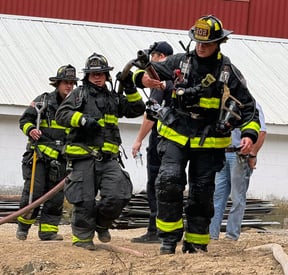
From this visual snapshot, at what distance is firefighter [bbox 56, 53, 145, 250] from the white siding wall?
26.7 feet

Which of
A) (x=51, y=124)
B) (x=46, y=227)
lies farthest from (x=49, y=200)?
(x=51, y=124)

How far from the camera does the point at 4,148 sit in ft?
58.6

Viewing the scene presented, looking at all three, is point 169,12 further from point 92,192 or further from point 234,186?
point 92,192

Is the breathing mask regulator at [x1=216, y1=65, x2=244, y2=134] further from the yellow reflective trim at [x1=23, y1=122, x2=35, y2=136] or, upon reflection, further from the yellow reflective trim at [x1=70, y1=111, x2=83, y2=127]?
the yellow reflective trim at [x1=23, y1=122, x2=35, y2=136]

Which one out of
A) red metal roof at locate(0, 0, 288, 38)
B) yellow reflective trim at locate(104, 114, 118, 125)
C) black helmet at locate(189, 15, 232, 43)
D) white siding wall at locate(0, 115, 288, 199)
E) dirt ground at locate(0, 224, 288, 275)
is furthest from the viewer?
red metal roof at locate(0, 0, 288, 38)

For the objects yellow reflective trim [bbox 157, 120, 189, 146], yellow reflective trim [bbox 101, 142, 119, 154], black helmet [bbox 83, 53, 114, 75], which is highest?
black helmet [bbox 83, 53, 114, 75]

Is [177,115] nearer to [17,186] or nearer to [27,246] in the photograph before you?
[27,246]

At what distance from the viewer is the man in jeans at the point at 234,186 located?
11578 mm

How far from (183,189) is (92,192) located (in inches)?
41.7

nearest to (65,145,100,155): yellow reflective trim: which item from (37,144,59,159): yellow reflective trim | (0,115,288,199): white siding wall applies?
(37,144,59,159): yellow reflective trim

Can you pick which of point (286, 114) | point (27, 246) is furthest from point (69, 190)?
point (286, 114)

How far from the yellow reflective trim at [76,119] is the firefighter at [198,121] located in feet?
2.39

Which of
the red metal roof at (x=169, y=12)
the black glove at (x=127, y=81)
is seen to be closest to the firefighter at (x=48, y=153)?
the black glove at (x=127, y=81)

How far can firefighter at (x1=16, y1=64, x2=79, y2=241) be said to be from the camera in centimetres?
1162
